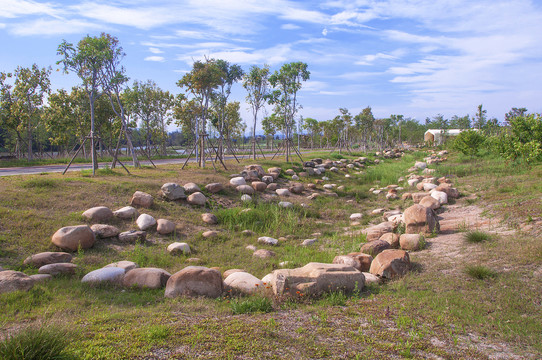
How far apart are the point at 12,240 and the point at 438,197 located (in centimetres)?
1167

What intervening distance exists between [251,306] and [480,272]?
11.6 ft

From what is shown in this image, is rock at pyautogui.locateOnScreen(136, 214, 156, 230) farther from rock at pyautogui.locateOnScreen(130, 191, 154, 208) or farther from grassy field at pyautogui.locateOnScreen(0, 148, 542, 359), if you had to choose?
rock at pyautogui.locateOnScreen(130, 191, 154, 208)

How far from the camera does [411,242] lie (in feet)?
24.4

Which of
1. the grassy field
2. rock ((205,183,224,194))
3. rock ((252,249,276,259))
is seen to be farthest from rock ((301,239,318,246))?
rock ((205,183,224,194))

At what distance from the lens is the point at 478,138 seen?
75.0 feet

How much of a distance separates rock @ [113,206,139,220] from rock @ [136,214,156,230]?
0.30m

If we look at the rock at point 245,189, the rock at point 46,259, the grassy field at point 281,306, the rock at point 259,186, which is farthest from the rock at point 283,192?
the rock at point 46,259

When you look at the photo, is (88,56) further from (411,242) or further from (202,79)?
(411,242)

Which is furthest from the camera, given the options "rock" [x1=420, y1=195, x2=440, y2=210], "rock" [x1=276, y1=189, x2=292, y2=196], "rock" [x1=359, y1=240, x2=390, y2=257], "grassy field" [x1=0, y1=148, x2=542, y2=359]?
"rock" [x1=276, y1=189, x2=292, y2=196]

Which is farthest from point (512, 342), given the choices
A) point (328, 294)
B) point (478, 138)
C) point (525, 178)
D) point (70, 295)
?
point (478, 138)

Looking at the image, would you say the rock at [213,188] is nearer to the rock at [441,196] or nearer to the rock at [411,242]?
the rock at [411,242]

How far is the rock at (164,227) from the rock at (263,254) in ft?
8.28

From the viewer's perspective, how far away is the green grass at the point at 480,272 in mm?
5277

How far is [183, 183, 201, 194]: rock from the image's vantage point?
12203 millimetres
